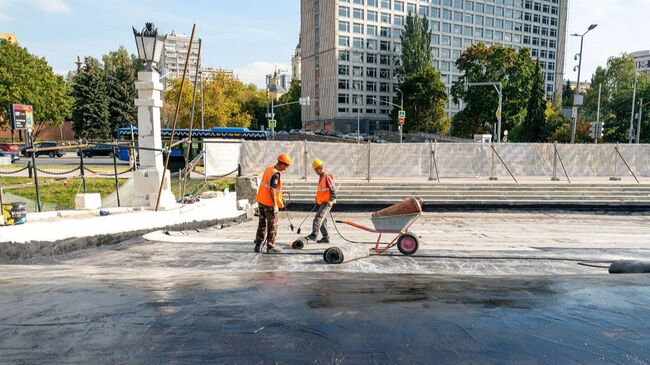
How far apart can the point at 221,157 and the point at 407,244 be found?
535 inches

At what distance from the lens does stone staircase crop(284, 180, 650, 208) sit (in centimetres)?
1688

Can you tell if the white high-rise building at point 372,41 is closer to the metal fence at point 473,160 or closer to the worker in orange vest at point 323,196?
the metal fence at point 473,160

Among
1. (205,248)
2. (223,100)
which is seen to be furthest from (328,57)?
(205,248)

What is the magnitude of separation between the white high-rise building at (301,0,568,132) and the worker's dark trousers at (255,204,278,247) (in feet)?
247

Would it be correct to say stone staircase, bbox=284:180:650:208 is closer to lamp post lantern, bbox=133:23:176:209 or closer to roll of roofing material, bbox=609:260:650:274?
lamp post lantern, bbox=133:23:176:209

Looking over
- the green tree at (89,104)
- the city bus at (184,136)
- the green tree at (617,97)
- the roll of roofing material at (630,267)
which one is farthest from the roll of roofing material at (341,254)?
the green tree at (89,104)

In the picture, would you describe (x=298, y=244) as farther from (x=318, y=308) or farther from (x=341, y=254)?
(x=318, y=308)

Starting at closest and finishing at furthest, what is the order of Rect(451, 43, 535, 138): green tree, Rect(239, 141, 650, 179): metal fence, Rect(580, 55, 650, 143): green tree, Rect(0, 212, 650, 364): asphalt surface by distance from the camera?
Rect(0, 212, 650, 364): asphalt surface → Rect(239, 141, 650, 179): metal fence → Rect(580, 55, 650, 143): green tree → Rect(451, 43, 535, 138): green tree

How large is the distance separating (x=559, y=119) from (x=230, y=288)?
181 ft

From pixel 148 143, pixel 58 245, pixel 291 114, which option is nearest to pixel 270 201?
pixel 58 245

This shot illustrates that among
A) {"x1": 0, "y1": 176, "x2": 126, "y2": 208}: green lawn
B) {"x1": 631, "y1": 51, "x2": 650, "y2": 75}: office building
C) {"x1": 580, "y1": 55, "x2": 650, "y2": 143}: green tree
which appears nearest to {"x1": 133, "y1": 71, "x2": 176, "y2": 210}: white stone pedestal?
{"x1": 0, "y1": 176, "x2": 126, "y2": 208}: green lawn

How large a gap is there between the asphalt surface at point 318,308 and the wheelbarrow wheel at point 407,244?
144 mm

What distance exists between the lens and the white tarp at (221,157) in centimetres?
1933

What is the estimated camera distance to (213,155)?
19531 mm
